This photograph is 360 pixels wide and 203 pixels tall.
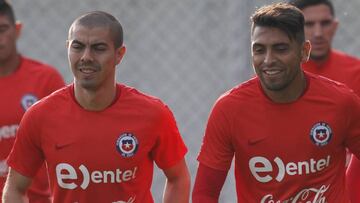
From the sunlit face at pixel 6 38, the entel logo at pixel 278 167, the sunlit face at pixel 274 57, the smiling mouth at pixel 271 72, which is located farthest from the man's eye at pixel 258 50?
the sunlit face at pixel 6 38

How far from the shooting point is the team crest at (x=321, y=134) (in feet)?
19.1

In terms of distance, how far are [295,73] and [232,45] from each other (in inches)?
106

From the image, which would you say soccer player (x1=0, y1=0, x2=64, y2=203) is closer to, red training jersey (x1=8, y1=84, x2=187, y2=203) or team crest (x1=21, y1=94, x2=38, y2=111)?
team crest (x1=21, y1=94, x2=38, y2=111)

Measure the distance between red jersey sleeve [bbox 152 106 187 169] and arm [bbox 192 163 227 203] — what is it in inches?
10.0

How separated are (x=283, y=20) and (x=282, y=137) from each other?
1.91ft

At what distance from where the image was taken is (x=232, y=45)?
846cm

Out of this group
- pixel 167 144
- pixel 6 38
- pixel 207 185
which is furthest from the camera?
pixel 6 38

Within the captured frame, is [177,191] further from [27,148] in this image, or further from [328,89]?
[328,89]

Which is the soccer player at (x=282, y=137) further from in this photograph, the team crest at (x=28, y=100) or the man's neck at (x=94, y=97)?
the team crest at (x=28, y=100)

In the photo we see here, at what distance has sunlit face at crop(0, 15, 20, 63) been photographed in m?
7.54

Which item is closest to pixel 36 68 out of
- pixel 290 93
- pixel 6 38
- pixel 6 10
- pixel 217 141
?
pixel 6 38

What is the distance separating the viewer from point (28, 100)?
756 centimetres

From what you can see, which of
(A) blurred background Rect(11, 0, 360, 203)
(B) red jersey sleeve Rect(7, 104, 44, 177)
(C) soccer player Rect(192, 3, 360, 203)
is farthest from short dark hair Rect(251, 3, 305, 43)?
(A) blurred background Rect(11, 0, 360, 203)

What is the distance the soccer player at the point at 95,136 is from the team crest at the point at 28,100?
5.05 feet
